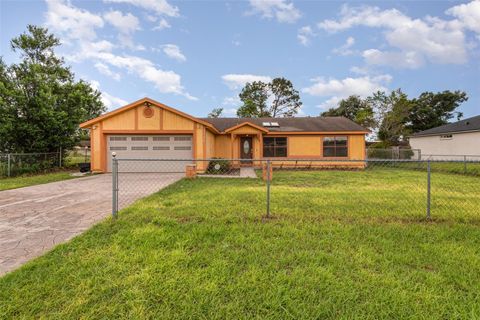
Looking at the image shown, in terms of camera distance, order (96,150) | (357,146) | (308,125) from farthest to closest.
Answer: (308,125)
(357,146)
(96,150)

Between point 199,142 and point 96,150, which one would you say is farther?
point 199,142

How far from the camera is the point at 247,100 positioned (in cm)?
3725

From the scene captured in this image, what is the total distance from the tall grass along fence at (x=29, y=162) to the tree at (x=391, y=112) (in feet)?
112

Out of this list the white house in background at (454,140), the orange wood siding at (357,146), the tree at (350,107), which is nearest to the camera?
the orange wood siding at (357,146)

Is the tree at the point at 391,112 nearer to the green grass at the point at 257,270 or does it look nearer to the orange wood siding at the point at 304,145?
the orange wood siding at the point at 304,145

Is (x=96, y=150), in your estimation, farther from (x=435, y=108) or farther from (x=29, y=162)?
(x=435, y=108)

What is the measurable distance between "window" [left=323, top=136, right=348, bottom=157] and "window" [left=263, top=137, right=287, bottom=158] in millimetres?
3127

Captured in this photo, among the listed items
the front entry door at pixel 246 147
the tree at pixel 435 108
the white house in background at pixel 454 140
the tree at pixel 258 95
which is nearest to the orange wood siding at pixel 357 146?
the front entry door at pixel 246 147

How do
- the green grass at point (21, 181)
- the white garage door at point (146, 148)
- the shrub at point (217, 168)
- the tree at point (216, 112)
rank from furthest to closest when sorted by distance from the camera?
1. the tree at point (216, 112)
2. the shrub at point (217, 168)
3. the white garage door at point (146, 148)
4. the green grass at point (21, 181)

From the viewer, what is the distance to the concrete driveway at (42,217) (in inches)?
128

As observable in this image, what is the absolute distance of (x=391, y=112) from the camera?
30625mm

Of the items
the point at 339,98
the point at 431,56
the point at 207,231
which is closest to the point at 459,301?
the point at 207,231

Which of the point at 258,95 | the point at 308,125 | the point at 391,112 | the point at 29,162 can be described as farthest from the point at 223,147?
the point at 391,112

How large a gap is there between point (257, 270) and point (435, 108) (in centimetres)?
5027
